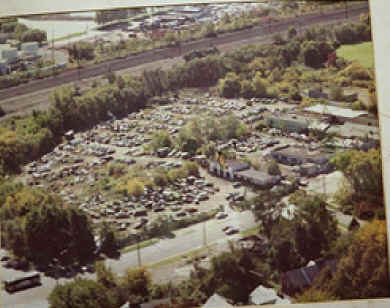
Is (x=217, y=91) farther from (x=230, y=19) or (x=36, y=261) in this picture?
(x=36, y=261)

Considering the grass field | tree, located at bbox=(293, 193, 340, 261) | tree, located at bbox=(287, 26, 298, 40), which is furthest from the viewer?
tree, located at bbox=(287, 26, 298, 40)

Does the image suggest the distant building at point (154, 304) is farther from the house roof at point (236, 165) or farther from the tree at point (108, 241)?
the house roof at point (236, 165)

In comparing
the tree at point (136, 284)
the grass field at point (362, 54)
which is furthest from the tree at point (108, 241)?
the grass field at point (362, 54)

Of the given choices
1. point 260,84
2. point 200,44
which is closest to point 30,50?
point 200,44

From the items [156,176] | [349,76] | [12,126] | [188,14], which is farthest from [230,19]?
[12,126]

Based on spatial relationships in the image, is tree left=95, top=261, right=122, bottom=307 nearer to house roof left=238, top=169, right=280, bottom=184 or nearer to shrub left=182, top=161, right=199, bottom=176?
shrub left=182, top=161, right=199, bottom=176

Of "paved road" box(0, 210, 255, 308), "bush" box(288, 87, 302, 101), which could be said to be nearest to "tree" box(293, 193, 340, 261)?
"paved road" box(0, 210, 255, 308)

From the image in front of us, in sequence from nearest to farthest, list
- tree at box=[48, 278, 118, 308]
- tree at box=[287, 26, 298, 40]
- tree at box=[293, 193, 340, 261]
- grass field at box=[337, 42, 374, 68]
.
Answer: tree at box=[48, 278, 118, 308] < tree at box=[293, 193, 340, 261] < grass field at box=[337, 42, 374, 68] < tree at box=[287, 26, 298, 40]

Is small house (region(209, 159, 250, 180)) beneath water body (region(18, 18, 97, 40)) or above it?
beneath
